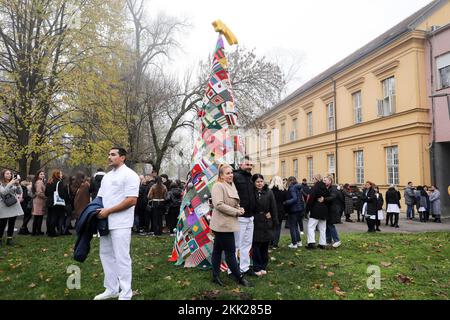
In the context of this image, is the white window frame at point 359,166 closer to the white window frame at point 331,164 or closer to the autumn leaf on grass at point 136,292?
the white window frame at point 331,164

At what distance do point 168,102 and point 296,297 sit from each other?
50.4ft

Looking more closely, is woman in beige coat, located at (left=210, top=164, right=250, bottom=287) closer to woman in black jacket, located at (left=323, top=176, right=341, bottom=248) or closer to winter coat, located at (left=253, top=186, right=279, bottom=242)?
winter coat, located at (left=253, top=186, right=279, bottom=242)

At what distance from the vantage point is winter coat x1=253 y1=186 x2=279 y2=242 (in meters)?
6.21

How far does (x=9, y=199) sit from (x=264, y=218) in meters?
6.16

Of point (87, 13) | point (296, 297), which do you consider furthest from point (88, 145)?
point (296, 297)

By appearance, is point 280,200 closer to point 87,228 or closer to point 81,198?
point 81,198

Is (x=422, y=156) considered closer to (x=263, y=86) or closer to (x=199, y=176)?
(x=263, y=86)

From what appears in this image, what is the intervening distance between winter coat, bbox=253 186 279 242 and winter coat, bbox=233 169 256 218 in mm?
331

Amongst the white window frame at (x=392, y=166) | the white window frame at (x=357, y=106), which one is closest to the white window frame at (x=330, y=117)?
the white window frame at (x=357, y=106)

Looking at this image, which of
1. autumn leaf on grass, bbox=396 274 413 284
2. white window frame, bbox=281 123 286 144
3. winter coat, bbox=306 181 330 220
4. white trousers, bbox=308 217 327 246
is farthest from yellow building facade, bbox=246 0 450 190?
autumn leaf on grass, bbox=396 274 413 284

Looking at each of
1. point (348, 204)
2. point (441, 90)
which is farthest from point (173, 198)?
point (441, 90)

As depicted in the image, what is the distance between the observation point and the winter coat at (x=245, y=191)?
19.4 feet

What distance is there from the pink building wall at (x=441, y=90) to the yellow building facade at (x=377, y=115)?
323 mm

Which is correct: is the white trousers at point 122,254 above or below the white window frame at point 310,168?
below
